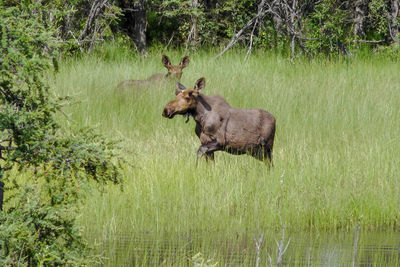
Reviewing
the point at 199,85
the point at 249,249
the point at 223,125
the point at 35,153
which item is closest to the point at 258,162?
the point at 223,125

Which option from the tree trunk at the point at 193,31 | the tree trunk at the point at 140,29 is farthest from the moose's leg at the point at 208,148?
the tree trunk at the point at 140,29

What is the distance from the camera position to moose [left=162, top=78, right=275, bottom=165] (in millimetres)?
8688

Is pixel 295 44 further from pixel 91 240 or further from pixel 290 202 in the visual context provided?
pixel 91 240

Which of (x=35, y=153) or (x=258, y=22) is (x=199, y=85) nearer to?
(x=35, y=153)

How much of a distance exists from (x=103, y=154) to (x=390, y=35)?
14.9 meters

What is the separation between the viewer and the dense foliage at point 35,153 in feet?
13.4

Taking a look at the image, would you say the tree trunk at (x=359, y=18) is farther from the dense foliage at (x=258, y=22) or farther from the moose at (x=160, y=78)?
the moose at (x=160, y=78)

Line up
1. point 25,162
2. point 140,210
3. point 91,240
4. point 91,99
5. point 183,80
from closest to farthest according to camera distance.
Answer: point 25,162, point 91,240, point 140,210, point 91,99, point 183,80

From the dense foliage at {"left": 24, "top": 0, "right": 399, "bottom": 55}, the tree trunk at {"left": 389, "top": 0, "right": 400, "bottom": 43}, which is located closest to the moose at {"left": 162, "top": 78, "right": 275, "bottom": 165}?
the dense foliage at {"left": 24, "top": 0, "right": 399, "bottom": 55}

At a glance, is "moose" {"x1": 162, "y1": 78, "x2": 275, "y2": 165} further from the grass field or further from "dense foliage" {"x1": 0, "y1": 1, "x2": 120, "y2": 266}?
"dense foliage" {"x1": 0, "y1": 1, "x2": 120, "y2": 266}

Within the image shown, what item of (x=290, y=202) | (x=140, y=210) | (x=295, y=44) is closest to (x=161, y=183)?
(x=140, y=210)

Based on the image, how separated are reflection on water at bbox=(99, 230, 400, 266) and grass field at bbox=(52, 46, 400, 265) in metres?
0.21

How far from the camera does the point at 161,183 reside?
315 inches

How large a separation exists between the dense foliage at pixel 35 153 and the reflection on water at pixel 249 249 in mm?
1283
